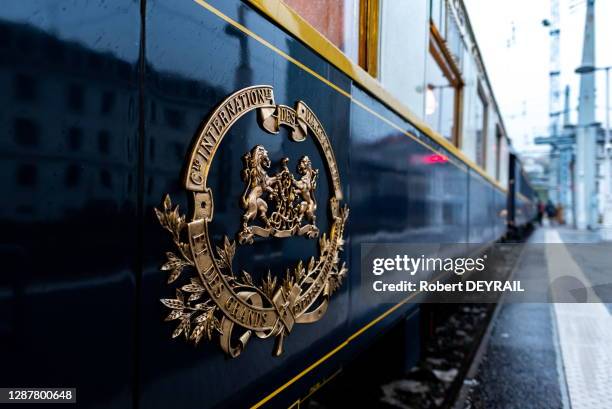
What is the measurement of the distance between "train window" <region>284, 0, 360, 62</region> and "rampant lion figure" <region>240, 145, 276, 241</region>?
0.86 m

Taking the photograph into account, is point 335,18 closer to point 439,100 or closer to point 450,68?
point 439,100

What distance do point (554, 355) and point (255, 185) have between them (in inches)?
145

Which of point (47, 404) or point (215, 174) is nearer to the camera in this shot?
point (47, 404)

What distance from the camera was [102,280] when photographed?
2.86 ft

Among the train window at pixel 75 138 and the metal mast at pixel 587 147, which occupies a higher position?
the metal mast at pixel 587 147

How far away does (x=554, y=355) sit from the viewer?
3.97m

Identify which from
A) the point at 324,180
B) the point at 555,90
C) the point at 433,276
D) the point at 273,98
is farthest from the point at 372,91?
the point at 555,90

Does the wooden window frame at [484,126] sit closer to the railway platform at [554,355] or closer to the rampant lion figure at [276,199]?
the railway platform at [554,355]

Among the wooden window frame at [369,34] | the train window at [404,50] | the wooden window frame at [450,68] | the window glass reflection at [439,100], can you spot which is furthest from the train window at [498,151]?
the wooden window frame at [369,34]

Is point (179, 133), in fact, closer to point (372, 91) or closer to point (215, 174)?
point (215, 174)

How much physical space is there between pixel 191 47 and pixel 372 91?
1173 mm

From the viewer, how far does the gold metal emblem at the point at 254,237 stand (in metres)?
1.07

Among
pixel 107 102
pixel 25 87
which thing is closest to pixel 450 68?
pixel 107 102

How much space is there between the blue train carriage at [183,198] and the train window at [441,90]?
1427 mm
